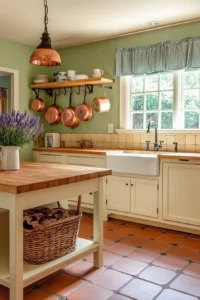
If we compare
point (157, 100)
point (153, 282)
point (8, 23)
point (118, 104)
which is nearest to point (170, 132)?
point (157, 100)

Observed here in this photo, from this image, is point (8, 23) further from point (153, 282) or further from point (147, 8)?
point (153, 282)

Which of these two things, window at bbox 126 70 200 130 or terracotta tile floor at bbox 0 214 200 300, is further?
window at bbox 126 70 200 130

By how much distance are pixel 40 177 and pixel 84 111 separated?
2.69 meters

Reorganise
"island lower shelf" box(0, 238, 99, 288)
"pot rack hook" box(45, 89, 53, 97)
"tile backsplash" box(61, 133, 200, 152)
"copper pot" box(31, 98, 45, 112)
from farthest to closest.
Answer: "pot rack hook" box(45, 89, 53, 97) → "copper pot" box(31, 98, 45, 112) → "tile backsplash" box(61, 133, 200, 152) → "island lower shelf" box(0, 238, 99, 288)

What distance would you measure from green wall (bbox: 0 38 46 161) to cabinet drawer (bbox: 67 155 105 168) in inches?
36.1

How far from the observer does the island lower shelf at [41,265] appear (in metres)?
1.98

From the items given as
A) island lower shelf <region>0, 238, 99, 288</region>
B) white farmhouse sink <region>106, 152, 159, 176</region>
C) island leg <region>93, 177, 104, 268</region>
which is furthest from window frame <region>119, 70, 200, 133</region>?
island lower shelf <region>0, 238, 99, 288</region>

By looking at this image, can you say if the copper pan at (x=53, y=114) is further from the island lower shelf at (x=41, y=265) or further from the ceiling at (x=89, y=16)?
the island lower shelf at (x=41, y=265)

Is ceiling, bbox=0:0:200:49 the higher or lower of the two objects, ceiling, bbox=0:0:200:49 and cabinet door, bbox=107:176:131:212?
the higher

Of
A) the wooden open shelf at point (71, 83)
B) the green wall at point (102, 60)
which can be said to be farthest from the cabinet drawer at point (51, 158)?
the wooden open shelf at point (71, 83)

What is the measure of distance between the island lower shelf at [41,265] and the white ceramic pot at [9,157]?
604 mm

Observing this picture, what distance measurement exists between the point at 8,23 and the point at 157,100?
210 centimetres

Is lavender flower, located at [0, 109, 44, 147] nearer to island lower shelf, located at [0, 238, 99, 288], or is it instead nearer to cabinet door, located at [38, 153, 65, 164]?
island lower shelf, located at [0, 238, 99, 288]

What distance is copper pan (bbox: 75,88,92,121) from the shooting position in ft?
15.2
